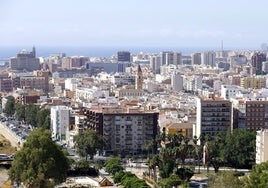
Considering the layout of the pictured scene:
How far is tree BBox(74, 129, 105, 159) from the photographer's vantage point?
3158 centimetres

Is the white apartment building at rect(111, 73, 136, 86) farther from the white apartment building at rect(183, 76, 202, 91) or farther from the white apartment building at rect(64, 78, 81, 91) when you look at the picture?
the white apartment building at rect(183, 76, 202, 91)

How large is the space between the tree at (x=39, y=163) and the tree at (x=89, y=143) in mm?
6624

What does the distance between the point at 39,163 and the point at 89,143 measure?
7.60 metres

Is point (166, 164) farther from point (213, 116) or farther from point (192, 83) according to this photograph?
point (192, 83)

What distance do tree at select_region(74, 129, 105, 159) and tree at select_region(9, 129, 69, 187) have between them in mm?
6624

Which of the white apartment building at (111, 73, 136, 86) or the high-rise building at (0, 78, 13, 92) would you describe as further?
the white apartment building at (111, 73, 136, 86)

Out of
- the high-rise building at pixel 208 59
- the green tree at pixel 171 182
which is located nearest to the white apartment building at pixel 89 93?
the green tree at pixel 171 182

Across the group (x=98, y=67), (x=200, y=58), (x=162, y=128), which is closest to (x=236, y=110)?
(x=162, y=128)

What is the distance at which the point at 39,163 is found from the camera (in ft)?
78.8

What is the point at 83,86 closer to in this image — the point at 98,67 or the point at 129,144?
the point at 129,144

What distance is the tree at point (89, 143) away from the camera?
3158cm

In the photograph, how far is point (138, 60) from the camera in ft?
376

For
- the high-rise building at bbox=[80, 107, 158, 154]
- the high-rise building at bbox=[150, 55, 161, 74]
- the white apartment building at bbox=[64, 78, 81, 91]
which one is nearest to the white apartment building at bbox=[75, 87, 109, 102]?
the white apartment building at bbox=[64, 78, 81, 91]

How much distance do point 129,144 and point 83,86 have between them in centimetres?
2824
